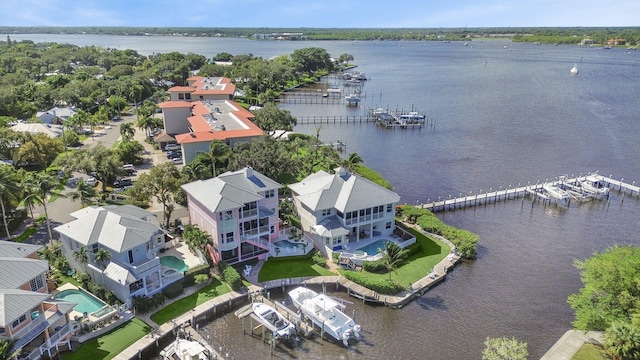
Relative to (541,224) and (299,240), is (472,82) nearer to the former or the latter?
(541,224)

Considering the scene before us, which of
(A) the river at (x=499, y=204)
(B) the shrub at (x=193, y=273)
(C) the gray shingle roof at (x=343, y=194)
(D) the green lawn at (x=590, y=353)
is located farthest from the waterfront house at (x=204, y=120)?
(D) the green lawn at (x=590, y=353)

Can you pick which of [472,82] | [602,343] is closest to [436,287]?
[602,343]

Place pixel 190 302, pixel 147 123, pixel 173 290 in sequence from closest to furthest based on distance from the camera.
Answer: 1. pixel 190 302
2. pixel 173 290
3. pixel 147 123

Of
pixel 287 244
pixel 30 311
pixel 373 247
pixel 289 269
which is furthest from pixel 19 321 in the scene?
pixel 373 247

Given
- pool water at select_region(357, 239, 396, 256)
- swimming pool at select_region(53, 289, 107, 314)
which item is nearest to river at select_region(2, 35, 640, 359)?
pool water at select_region(357, 239, 396, 256)

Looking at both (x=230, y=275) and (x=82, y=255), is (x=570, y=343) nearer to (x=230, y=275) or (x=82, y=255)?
(x=230, y=275)

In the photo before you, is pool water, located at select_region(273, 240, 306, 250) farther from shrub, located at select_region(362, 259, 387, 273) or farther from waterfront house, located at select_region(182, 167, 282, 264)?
shrub, located at select_region(362, 259, 387, 273)
